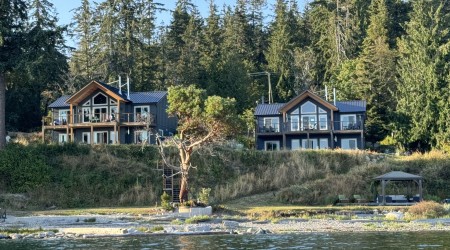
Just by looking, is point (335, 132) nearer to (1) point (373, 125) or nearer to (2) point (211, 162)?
(1) point (373, 125)

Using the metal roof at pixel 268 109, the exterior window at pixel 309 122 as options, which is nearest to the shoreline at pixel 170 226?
the exterior window at pixel 309 122

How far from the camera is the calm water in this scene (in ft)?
73.3

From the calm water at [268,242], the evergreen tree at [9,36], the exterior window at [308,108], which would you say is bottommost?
the calm water at [268,242]

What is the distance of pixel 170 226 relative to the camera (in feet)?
97.9

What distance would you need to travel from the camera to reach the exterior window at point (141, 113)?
53.9m

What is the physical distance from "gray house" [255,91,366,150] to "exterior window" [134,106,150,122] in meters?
9.78

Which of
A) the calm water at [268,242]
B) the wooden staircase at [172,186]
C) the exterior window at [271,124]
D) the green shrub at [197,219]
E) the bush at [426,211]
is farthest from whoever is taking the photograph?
the exterior window at [271,124]

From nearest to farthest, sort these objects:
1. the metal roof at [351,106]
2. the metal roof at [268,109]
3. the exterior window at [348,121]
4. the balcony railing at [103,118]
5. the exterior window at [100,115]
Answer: the balcony railing at [103,118], the exterior window at [100,115], the exterior window at [348,121], the metal roof at [351,106], the metal roof at [268,109]

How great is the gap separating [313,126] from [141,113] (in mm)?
14737

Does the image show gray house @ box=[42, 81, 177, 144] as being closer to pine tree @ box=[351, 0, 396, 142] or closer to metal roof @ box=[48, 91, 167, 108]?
metal roof @ box=[48, 91, 167, 108]

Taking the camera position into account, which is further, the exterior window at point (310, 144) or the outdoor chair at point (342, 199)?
the exterior window at point (310, 144)

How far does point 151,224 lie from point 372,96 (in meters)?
35.7

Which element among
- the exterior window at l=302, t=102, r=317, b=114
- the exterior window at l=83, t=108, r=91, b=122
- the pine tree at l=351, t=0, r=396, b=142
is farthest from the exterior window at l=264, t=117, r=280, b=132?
the exterior window at l=83, t=108, r=91, b=122

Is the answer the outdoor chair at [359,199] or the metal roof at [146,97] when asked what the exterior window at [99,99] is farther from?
the outdoor chair at [359,199]
